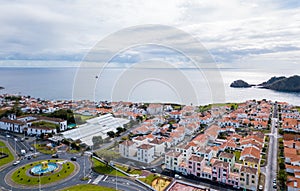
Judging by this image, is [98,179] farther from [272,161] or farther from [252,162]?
[272,161]

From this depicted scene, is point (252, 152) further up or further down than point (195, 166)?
further up

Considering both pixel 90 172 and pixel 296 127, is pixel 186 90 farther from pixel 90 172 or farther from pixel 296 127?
pixel 296 127

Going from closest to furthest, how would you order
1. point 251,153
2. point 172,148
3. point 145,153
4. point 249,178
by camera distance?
point 249,178, point 145,153, point 251,153, point 172,148

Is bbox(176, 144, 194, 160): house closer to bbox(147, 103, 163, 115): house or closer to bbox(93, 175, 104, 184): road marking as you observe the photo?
bbox(93, 175, 104, 184): road marking

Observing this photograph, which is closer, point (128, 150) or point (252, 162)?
point (252, 162)

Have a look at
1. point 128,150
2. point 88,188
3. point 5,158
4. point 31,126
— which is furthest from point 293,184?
point 31,126

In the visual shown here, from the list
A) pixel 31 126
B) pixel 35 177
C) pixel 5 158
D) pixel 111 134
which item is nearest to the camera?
pixel 35 177

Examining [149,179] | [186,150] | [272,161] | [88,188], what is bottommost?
[88,188]

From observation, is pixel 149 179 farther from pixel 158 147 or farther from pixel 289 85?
pixel 289 85
